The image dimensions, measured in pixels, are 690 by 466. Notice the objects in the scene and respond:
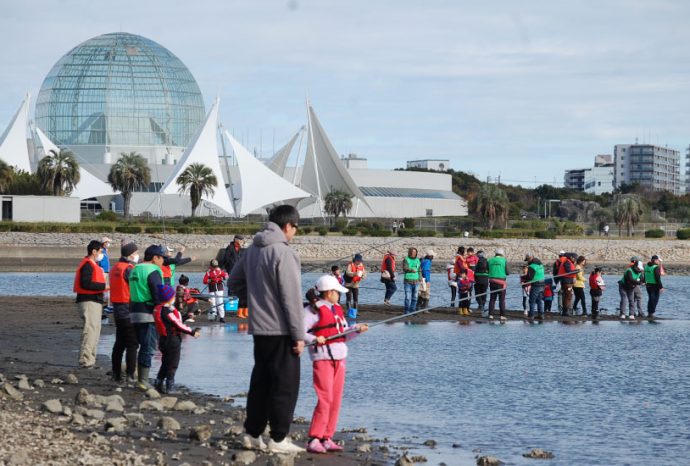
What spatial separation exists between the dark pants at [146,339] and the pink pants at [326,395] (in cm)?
341

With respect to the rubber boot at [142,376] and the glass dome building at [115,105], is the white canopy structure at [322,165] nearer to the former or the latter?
the glass dome building at [115,105]

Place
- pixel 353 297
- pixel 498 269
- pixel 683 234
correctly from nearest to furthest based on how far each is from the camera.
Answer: pixel 498 269 < pixel 353 297 < pixel 683 234

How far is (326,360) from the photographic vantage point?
8.57 m

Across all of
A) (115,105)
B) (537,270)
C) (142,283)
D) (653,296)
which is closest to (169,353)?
(142,283)

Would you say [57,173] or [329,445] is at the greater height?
[57,173]

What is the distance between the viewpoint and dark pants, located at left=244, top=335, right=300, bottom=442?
26.3 feet

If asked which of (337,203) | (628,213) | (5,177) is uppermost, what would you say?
(5,177)

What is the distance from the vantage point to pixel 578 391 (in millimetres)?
12516

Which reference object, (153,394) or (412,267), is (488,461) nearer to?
(153,394)

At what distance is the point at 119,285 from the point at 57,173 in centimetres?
5742

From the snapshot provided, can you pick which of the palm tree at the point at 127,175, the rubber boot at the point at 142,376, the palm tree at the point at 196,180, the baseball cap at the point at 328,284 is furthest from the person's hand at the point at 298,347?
the palm tree at the point at 127,175

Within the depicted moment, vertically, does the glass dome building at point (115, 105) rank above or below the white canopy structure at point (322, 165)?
above

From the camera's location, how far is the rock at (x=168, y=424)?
905 cm

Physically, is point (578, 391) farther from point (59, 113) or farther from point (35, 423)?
point (59, 113)
